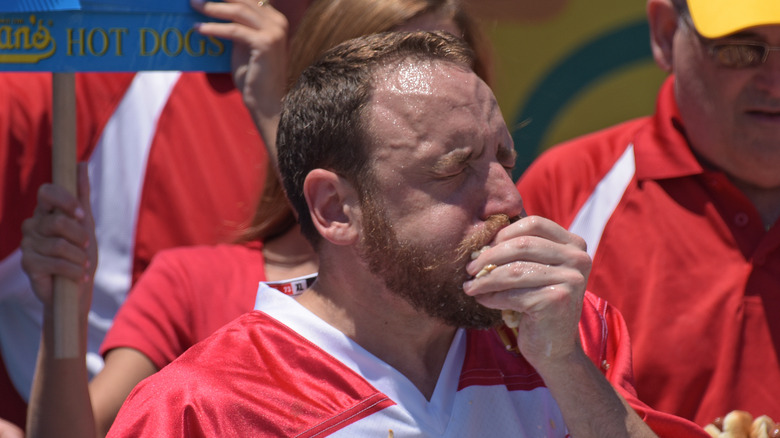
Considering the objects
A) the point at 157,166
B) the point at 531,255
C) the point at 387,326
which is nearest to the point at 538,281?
the point at 531,255

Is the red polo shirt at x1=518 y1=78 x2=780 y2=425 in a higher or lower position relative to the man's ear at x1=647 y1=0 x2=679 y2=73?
lower

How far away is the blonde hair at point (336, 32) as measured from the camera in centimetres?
244

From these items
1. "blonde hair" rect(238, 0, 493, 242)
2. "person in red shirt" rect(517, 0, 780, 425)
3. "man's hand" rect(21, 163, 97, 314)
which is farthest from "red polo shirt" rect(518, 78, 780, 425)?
"man's hand" rect(21, 163, 97, 314)

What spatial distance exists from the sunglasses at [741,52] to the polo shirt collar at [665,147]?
0.92ft

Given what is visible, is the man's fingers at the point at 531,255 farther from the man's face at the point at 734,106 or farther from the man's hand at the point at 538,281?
the man's face at the point at 734,106

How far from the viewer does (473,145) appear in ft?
5.71

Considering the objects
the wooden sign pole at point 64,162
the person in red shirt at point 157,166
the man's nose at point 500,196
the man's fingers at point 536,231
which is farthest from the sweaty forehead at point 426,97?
the person in red shirt at point 157,166

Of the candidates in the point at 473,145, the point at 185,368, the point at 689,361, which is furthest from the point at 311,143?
the point at 689,361

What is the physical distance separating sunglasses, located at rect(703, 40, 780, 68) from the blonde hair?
57 cm

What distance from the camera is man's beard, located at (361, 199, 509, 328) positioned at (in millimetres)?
1695

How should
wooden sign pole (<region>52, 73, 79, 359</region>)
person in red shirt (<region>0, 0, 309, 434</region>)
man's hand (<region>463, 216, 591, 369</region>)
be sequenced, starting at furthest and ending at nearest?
1. person in red shirt (<region>0, 0, 309, 434</region>)
2. wooden sign pole (<region>52, 73, 79, 359</region>)
3. man's hand (<region>463, 216, 591, 369</region>)

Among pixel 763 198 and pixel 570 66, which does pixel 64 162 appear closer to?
pixel 763 198

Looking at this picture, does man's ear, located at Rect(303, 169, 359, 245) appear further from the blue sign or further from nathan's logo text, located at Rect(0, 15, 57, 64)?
nathan's logo text, located at Rect(0, 15, 57, 64)

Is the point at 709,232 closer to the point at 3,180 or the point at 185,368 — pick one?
the point at 185,368
